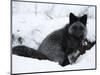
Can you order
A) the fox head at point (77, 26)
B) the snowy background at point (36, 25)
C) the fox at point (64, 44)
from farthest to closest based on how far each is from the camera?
the fox head at point (77, 26), the fox at point (64, 44), the snowy background at point (36, 25)

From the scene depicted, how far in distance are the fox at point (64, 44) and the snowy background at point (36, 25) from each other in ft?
0.15

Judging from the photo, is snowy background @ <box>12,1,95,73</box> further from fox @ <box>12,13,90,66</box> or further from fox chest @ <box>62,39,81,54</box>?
fox chest @ <box>62,39,81,54</box>

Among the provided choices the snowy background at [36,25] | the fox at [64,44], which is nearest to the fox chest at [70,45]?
the fox at [64,44]

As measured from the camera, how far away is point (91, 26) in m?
2.46

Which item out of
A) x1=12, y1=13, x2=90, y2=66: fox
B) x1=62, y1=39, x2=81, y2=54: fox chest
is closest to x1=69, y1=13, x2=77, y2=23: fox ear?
x1=12, y1=13, x2=90, y2=66: fox

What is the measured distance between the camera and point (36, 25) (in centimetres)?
220

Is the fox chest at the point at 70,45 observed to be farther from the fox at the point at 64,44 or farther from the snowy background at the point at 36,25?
the snowy background at the point at 36,25

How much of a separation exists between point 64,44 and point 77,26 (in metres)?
0.26

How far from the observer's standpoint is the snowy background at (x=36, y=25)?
6.97ft

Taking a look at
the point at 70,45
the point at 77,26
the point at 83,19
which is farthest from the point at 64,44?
the point at 83,19

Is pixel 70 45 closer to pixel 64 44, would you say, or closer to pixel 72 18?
pixel 64 44

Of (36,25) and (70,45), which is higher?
(36,25)

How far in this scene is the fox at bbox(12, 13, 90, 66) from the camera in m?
2.23
